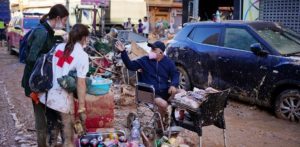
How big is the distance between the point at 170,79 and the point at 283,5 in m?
7.83

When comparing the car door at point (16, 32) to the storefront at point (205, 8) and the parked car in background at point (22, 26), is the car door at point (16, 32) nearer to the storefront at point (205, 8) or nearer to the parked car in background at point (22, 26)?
the parked car in background at point (22, 26)

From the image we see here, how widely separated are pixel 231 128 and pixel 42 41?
12.1ft

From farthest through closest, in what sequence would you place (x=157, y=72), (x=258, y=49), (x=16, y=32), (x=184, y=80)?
(x=16, y=32), (x=184, y=80), (x=258, y=49), (x=157, y=72)

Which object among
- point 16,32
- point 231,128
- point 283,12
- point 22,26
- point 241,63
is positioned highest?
point 283,12

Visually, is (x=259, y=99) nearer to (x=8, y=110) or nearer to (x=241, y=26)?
(x=241, y=26)

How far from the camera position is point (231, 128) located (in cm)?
709

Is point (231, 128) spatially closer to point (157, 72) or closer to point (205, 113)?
point (157, 72)

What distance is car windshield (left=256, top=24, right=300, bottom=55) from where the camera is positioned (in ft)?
25.3

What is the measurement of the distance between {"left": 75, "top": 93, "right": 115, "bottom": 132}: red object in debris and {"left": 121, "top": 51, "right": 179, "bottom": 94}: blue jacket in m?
0.61

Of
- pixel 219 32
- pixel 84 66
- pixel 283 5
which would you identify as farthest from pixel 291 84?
pixel 283 5

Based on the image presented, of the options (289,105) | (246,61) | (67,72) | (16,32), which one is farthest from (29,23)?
(67,72)

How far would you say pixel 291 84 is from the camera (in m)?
7.22

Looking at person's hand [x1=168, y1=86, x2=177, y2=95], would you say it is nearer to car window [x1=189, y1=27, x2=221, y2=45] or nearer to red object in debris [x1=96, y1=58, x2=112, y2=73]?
car window [x1=189, y1=27, x2=221, y2=45]

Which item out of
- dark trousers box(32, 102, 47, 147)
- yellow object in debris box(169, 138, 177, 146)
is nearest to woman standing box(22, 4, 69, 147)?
dark trousers box(32, 102, 47, 147)
